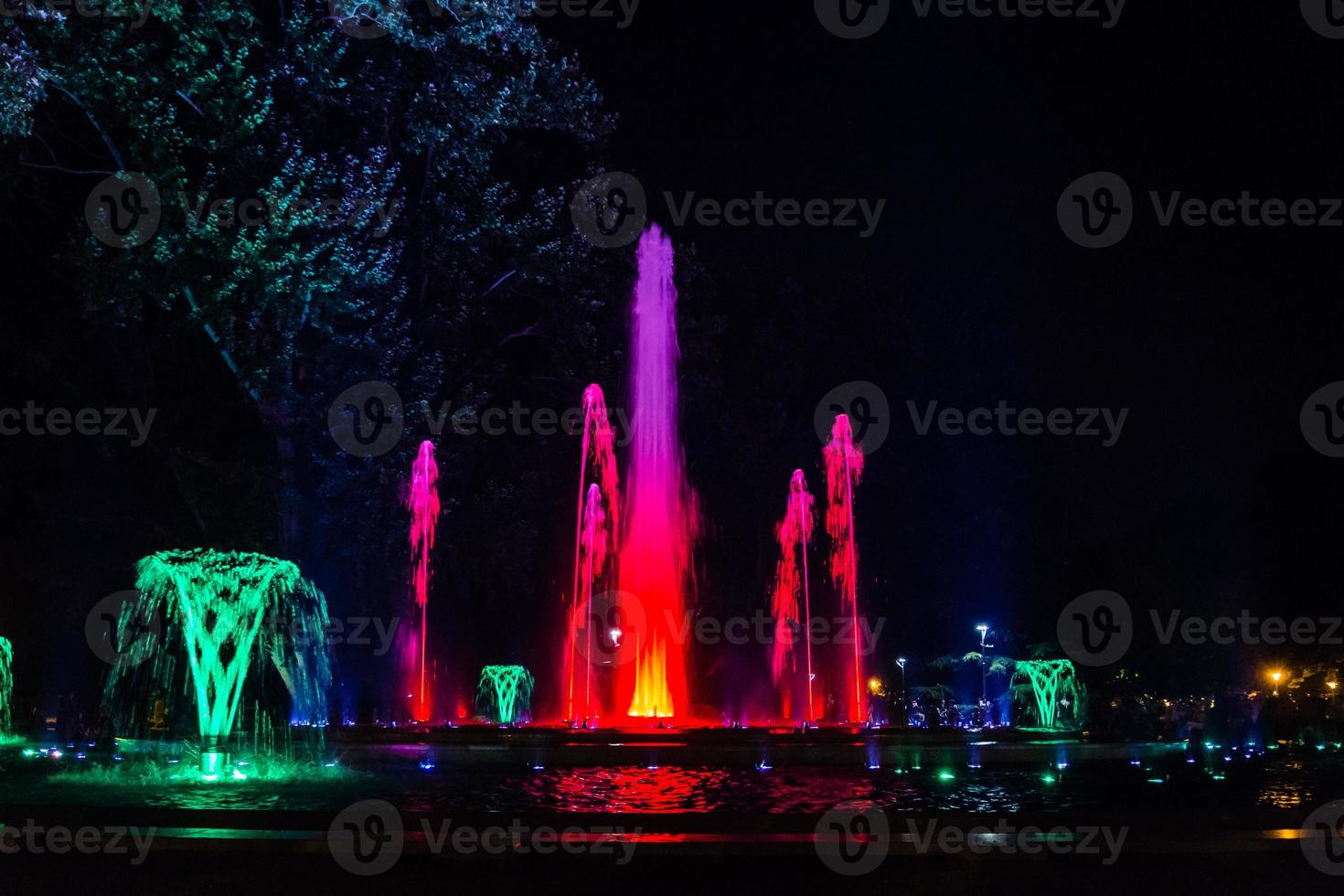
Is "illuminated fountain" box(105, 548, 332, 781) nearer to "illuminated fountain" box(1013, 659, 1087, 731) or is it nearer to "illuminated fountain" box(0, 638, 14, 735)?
"illuminated fountain" box(0, 638, 14, 735)

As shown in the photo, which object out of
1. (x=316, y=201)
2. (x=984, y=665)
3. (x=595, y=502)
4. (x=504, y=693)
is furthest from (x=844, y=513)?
(x=316, y=201)

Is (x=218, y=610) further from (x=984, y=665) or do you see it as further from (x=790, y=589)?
(x=790, y=589)

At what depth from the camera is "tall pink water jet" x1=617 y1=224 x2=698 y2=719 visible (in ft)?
85.0

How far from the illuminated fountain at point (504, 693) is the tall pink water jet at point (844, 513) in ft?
36.3

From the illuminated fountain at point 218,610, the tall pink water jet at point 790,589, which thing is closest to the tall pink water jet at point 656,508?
the tall pink water jet at point 790,589

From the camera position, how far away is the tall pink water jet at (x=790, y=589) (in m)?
38.3

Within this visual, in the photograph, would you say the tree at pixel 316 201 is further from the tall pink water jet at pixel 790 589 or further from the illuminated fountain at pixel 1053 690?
the illuminated fountain at pixel 1053 690

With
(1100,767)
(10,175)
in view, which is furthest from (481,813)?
(10,175)

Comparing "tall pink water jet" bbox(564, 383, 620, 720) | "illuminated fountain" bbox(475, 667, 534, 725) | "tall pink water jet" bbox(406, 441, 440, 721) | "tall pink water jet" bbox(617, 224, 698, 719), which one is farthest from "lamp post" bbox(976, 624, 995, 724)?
"tall pink water jet" bbox(406, 441, 440, 721)

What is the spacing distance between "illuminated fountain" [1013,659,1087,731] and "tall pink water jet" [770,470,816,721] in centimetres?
1027

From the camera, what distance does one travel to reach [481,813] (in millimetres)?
9188

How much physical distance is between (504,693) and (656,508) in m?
9.13

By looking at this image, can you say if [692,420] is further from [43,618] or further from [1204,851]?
[1204,851]

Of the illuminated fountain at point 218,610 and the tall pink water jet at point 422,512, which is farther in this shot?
the tall pink water jet at point 422,512
